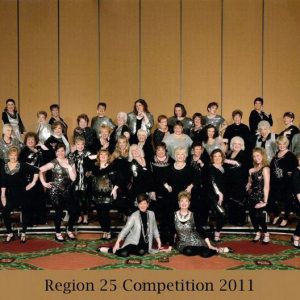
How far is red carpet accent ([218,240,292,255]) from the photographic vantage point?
19.5 feet

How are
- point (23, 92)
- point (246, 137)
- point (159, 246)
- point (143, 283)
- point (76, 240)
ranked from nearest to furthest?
point (143, 283), point (159, 246), point (76, 240), point (246, 137), point (23, 92)

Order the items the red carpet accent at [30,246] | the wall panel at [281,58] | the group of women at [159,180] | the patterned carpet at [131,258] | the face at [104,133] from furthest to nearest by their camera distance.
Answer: the wall panel at [281,58] < the face at [104,133] < the group of women at [159,180] < the red carpet accent at [30,246] < the patterned carpet at [131,258]

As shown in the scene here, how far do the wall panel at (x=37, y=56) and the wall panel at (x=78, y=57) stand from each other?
0.16 m

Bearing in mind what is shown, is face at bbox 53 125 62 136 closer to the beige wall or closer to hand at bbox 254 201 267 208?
hand at bbox 254 201 267 208

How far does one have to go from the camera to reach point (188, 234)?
5.90 meters

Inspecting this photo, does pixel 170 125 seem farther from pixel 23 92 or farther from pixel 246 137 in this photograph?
pixel 23 92

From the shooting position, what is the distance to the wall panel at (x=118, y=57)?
10.2m

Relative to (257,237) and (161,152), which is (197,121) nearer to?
(161,152)

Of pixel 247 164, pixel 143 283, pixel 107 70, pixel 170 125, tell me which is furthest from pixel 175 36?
pixel 143 283

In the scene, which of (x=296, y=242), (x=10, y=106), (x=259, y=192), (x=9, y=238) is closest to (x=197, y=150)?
(x=259, y=192)

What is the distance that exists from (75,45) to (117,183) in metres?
4.40

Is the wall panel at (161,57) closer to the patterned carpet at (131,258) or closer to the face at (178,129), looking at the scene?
the face at (178,129)

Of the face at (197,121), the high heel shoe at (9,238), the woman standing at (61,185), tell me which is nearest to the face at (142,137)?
the face at (197,121)

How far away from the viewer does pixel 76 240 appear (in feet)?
21.1
